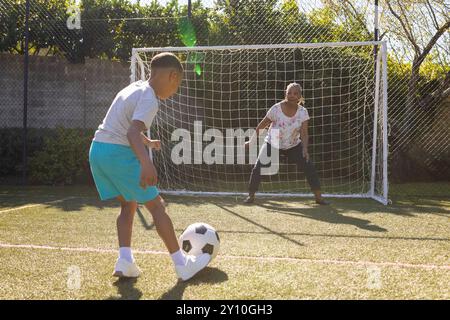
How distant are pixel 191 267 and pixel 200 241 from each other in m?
0.37

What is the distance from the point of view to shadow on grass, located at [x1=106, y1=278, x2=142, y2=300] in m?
3.02

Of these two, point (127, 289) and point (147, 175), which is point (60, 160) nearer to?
point (127, 289)

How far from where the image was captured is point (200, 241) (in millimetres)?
3748

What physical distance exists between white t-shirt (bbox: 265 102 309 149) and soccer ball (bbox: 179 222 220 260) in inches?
146

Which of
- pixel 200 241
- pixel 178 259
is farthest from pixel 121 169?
pixel 200 241

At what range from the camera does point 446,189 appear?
996cm

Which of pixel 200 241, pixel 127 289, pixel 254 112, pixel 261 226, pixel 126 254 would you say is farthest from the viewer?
pixel 254 112

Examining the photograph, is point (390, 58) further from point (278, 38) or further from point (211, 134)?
point (211, 134)

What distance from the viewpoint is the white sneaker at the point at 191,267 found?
3.35 metres

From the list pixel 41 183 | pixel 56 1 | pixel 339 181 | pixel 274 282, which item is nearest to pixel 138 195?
pixel 274 282

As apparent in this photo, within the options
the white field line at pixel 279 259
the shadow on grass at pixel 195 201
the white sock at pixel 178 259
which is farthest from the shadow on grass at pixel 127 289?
the shadow on grass at pixel 195 201

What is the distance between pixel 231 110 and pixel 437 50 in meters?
4.61

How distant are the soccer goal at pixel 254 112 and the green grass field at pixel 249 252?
285 centimetres

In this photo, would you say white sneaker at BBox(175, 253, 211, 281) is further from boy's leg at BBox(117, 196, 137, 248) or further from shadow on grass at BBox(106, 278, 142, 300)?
boy's leg at BBox(117, 196, 137, 248)
